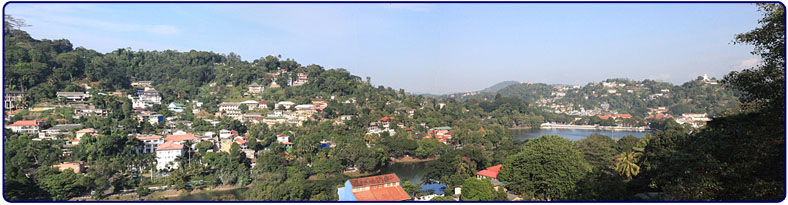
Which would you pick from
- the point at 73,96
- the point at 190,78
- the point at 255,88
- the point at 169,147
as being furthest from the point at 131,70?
the point at 169,147

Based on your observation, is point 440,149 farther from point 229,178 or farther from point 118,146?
point 118,146

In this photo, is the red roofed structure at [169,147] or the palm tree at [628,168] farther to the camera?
the red roofed structure at [169,147]

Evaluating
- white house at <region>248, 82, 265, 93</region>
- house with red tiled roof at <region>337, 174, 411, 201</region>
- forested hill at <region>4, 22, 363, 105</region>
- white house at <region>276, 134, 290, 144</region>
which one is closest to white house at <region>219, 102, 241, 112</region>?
forested hill at <region>4, 22, 363, 105</region>

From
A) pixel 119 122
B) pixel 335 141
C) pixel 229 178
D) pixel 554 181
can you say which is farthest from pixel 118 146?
pixel 554 181

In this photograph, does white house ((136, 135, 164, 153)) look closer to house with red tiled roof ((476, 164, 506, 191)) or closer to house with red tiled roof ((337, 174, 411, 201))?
house with red tiled roof ((337, 174, 411, 201))

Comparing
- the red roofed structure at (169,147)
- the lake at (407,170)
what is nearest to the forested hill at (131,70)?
the red roofed structure at (169,147)

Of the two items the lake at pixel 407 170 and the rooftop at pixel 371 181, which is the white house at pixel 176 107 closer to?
the lake at pixel 407 170
